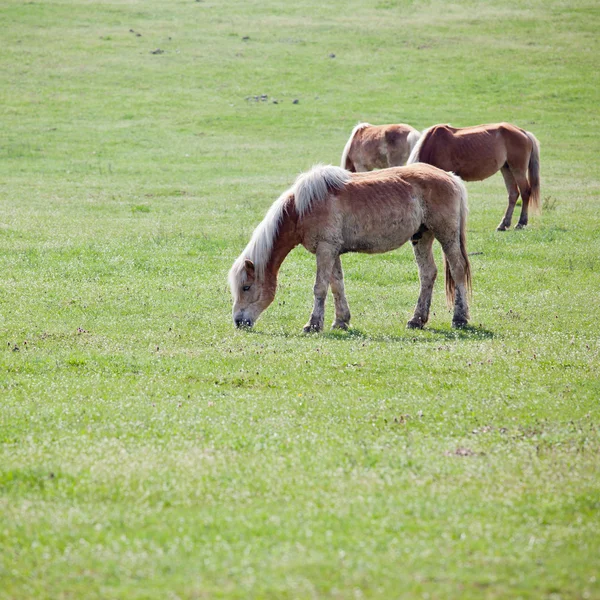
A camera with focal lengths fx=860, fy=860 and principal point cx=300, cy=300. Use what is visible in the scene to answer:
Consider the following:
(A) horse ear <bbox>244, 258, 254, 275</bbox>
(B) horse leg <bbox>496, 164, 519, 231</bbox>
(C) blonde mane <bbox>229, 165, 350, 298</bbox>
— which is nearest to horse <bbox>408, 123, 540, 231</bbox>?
(B) horse leg <bbox>496, 164, 519, 231</bbox>

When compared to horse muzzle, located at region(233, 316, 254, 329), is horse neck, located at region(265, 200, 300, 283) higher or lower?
higher

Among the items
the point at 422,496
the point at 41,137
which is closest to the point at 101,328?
the point at 422,496

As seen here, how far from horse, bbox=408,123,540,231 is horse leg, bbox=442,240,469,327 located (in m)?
8.61

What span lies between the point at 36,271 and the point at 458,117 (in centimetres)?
2954

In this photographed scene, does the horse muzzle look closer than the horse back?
Yes

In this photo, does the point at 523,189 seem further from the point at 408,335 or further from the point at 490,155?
the point at 408,335

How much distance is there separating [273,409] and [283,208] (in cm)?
472

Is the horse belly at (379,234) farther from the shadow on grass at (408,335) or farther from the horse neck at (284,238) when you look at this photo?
the shadow on grass at (408,335)

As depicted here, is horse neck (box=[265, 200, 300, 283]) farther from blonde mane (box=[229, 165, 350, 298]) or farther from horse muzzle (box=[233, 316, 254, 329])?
horse muzzle (box=[233, 316, 254, 329])

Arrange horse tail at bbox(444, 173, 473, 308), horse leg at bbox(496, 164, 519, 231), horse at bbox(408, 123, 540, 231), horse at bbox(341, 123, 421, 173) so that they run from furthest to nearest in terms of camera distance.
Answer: horse at bbox(341, 123, 421, 173), horse at bbox(408, 123, 540, 231), horse leg at bbox(496, 164, 519, 231), horse tail at bbox(444, 173, 473, 308)

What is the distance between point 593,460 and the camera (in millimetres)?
7414

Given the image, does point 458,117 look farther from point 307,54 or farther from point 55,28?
point 55,28

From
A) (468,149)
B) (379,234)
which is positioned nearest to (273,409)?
(379,234)

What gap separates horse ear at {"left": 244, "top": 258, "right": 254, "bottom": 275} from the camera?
13.0 m
